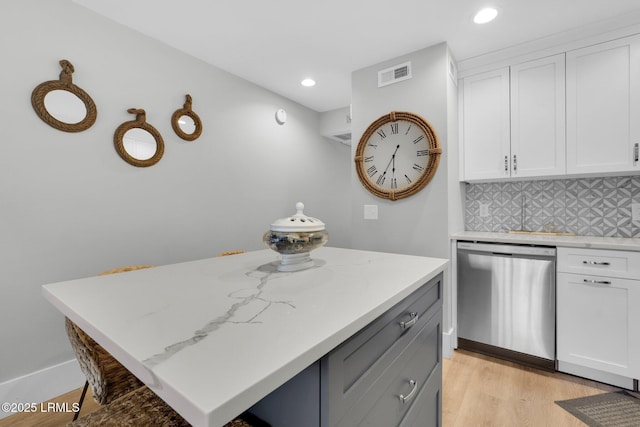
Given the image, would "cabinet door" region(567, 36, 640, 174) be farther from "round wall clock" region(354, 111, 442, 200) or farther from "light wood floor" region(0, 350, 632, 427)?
"light wood floor" region(0, 350, 632, 427)

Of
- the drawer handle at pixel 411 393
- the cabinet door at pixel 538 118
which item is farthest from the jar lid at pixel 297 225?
the cabinet door at pixel 538 118

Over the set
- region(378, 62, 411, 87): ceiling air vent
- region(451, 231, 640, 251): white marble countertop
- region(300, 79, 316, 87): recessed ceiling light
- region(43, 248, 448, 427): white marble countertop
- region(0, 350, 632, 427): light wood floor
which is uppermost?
region(300, 79, 316, 87): recessed ceiling light

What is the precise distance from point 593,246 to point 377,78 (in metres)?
2.16

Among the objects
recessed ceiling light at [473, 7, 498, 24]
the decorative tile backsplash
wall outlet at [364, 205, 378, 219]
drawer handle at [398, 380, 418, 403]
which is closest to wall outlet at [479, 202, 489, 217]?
the decorative tile backsplash

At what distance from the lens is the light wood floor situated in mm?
1638

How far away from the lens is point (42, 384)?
1.81 m

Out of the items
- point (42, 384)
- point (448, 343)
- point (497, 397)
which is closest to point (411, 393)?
point (497, 397)

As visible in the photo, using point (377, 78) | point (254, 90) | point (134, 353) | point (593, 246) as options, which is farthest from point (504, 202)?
point (134, 353)

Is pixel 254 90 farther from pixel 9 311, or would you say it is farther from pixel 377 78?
pixel 9 311

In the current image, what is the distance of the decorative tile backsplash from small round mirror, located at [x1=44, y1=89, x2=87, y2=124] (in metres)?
3.34

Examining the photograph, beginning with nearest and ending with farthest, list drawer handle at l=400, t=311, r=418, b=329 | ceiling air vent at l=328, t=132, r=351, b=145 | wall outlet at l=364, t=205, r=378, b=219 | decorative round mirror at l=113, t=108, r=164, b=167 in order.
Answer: drawer handle at l=400, t=311, r=418, b=329 < decorative round mirror at l=113, t=108, r=164, b=167 < wall outlet at l=364, t=205, r=378, b=219 < ceiling air vent at l=328, t=132, r=351, b=145

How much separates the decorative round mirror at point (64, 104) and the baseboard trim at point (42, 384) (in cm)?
158

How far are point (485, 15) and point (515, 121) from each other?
0.89 meters

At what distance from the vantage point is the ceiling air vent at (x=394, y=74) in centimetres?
258
